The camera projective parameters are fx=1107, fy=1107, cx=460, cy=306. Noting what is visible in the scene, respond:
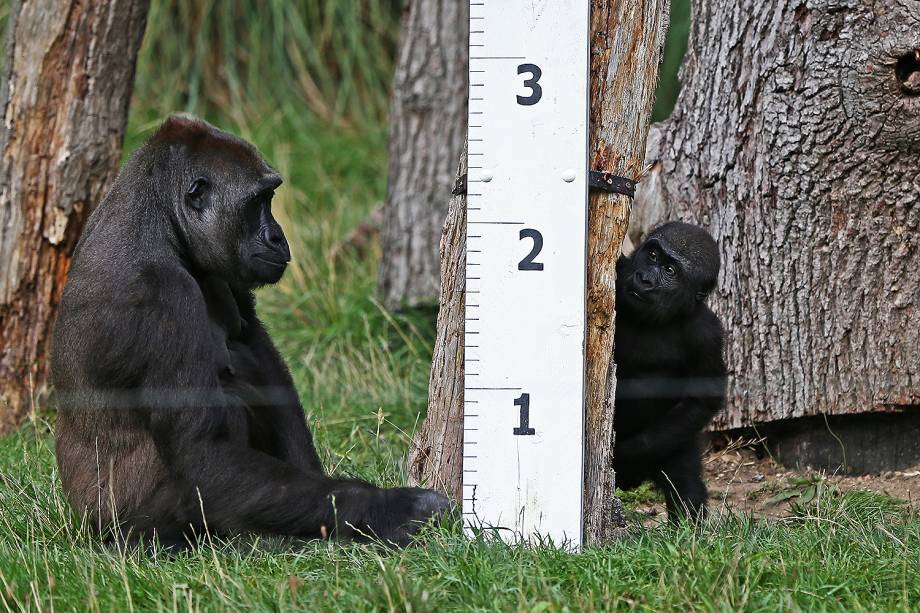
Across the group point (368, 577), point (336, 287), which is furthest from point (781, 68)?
point (336, 287)

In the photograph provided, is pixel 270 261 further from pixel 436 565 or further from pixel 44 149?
pixel 44 149

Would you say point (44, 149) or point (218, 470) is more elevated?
point (44, 149)

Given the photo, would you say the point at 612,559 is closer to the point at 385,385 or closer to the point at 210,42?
the point at 385,385

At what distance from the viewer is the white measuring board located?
3.04 metres

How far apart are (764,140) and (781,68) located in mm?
286

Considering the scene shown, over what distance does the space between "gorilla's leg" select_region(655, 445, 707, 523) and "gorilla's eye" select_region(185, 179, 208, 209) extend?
6.02 ft

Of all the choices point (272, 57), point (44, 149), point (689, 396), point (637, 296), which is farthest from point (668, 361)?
point (272, 57)

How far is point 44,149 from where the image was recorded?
4.99 meters

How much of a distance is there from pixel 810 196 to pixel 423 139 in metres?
2.89

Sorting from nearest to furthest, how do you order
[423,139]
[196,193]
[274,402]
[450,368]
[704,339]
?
[450,368]
[196,193]
[274,402]
[704,339]
[423,139]

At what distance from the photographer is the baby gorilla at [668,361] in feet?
12.8

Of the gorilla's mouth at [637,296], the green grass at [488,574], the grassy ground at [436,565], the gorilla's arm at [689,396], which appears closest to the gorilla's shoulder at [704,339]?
the gorilla's arm at [689,396]

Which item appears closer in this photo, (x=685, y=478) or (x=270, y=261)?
(x=270, y=261)

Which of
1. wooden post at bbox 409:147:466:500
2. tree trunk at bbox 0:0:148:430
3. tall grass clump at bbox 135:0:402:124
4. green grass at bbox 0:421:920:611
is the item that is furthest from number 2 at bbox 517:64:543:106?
tall grass clump at bbox 135:0:402:124
